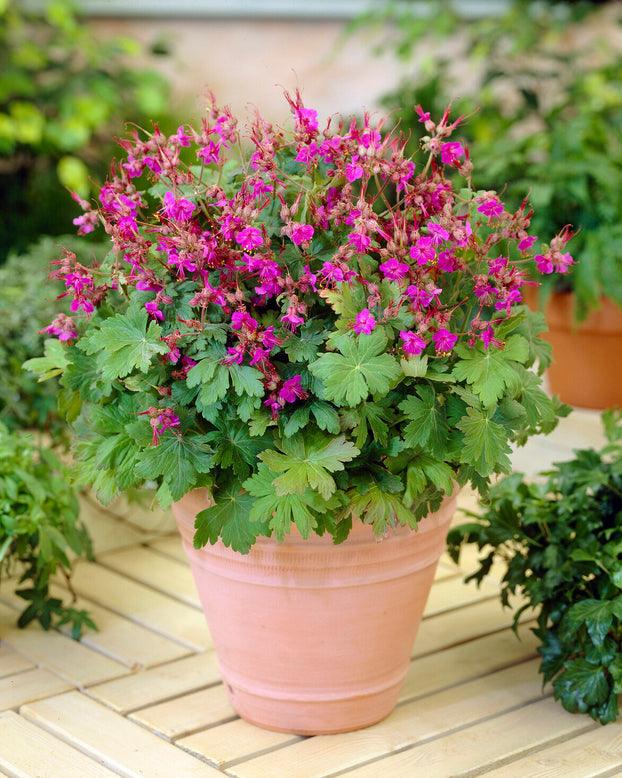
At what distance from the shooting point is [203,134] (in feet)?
3.67

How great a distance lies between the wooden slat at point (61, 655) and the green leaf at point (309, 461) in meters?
0.56

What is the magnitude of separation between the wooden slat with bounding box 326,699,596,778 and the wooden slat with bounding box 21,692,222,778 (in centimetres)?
22

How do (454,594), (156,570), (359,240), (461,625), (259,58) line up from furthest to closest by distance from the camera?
(259,58)
(156,570)
(454,594)
(461,625)
(359,240)

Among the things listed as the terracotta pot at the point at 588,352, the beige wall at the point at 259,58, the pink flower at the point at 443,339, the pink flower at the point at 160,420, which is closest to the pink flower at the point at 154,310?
the pink flower at the point at 160,420

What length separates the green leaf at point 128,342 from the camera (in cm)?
106

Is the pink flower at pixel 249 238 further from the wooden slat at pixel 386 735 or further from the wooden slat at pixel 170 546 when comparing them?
the wooden slat at pixel 170 546

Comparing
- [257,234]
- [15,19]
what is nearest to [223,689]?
[257,234]

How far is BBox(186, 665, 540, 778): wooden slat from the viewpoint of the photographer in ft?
3.89

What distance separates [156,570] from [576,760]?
93cm

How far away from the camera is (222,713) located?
133 centimetres

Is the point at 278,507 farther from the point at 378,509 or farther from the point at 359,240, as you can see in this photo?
the point at 359,240

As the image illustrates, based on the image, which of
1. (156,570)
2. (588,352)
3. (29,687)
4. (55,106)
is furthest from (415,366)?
(55,106)

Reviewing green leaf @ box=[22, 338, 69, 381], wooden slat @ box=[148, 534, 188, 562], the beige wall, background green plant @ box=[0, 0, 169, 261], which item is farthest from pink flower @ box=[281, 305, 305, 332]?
the beige wall

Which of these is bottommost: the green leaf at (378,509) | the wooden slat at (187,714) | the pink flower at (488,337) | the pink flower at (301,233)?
the wooden slat at (187,714)
